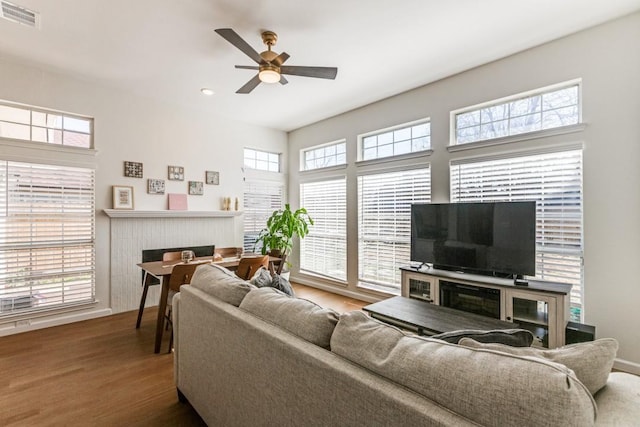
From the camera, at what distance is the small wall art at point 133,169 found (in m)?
3.95

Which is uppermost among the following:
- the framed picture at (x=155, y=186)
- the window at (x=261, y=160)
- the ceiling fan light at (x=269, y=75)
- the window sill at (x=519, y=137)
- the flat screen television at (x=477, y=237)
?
the ceiling fan light at (x=269, y=75)

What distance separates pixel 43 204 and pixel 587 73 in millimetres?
5872

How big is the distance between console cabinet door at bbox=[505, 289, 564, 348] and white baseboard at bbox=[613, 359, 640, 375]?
0.62 m

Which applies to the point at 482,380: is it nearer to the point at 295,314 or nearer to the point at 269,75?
the point at 295,314

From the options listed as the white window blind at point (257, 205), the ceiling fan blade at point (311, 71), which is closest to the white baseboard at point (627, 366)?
the ceiling fan blade at point (311, 71)

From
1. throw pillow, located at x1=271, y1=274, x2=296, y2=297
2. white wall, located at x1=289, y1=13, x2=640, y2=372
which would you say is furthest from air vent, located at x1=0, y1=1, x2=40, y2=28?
white wall, located at x1=289, y1=13, x2=640, y2=372

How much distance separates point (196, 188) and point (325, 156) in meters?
2.27

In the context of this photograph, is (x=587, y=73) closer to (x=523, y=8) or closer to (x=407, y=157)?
(x=523, y=8)

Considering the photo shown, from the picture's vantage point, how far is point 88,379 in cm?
231

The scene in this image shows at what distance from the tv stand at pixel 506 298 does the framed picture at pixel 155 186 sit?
12.0 feet

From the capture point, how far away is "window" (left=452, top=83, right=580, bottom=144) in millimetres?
2807

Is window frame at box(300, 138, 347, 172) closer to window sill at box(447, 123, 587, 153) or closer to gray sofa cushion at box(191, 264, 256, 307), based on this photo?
window sill at box(447, 123, 587, 153)

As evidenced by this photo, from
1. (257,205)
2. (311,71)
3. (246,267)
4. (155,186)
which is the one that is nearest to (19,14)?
(155,186)

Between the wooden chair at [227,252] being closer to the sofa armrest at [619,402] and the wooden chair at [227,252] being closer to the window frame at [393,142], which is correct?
the window frame at [393,142]
